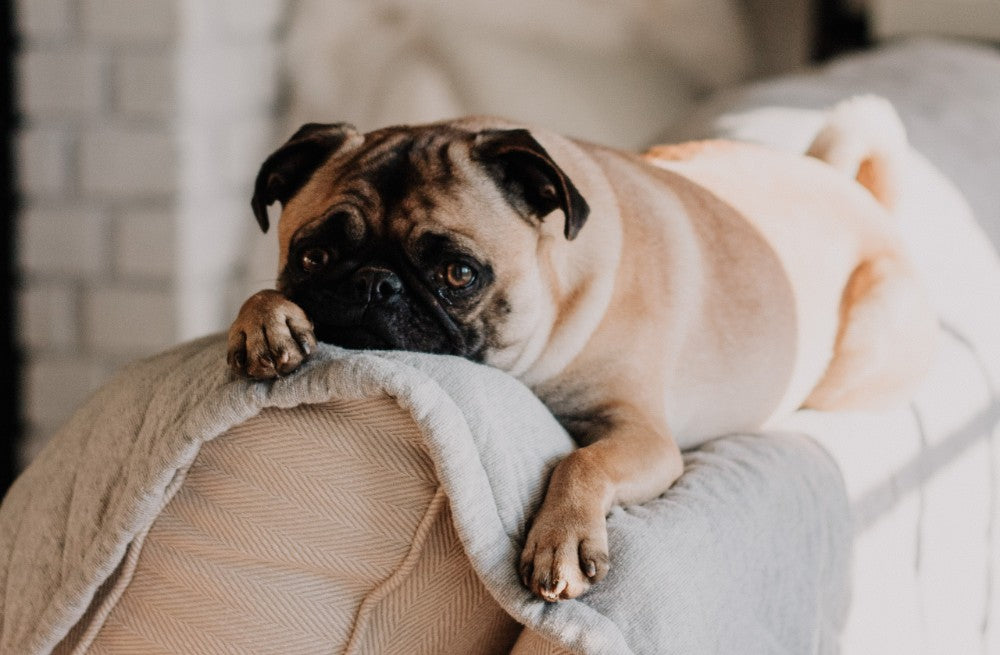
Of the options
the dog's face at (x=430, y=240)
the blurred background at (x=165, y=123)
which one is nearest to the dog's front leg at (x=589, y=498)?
the dog's face at (x=430, y=240)

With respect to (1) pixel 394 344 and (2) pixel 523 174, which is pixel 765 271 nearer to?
(2) pixel 523 174

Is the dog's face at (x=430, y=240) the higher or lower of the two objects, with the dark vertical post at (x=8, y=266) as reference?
higher

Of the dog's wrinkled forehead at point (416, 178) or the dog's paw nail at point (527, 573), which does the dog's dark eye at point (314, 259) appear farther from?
the dog's paw nail at point (527, 573)

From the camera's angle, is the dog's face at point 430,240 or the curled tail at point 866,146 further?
the curled tail at point 866,146

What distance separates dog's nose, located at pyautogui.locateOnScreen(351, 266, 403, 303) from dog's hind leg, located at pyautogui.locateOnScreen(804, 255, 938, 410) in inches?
36.8

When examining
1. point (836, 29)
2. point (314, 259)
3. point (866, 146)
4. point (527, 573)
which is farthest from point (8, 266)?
point (836, 29)

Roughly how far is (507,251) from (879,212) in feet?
3.26

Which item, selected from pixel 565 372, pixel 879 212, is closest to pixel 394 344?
pixel 565 372

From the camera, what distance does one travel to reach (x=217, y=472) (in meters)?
1.12

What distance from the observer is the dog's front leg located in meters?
1.06

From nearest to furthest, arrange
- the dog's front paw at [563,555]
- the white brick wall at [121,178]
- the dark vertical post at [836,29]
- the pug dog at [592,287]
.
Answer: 1. the dog's front paw at [563,555]
2. the pug dog at [592,287]
3. the white brick wall at [121,178]
4. the dark vertical post at [836,29]

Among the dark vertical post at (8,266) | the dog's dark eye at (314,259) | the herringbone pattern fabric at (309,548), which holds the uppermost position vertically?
the dog's dark eye at (314,259)

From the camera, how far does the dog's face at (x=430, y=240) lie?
1.35m

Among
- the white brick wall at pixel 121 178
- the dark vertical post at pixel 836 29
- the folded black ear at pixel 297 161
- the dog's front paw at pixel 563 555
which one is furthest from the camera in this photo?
the dark vertical post at pixel 836 29
